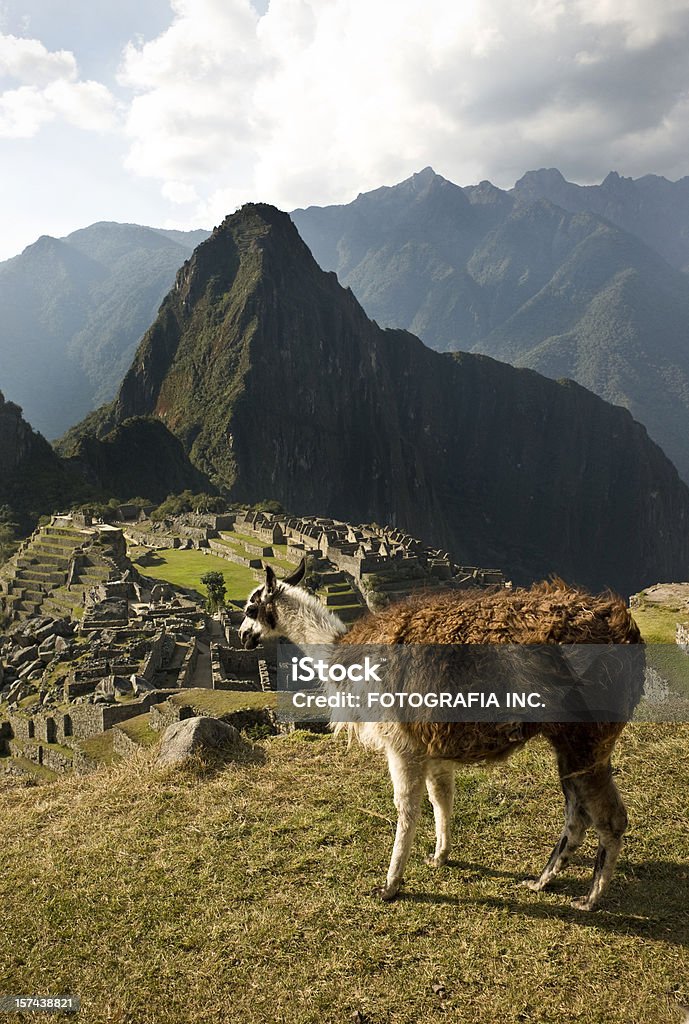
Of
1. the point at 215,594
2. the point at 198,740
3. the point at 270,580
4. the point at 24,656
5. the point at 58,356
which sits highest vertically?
the point at 58,356

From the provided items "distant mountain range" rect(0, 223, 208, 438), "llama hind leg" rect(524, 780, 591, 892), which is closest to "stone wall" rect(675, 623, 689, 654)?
"llama hind leg" rect(524, 780, 591, 892)

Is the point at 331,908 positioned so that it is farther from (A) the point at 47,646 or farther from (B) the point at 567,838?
(A) the point at 47,646

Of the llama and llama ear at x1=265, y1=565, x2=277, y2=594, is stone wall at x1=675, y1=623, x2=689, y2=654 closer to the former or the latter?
the llama

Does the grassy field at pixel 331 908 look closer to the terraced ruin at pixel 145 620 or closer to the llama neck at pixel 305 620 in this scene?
the llama neck at pixel 305 620

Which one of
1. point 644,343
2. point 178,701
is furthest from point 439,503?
point 178,701

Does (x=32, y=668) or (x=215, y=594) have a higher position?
(x=215, y=594)

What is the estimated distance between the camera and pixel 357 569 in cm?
4147

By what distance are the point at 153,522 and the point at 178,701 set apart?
185 feet

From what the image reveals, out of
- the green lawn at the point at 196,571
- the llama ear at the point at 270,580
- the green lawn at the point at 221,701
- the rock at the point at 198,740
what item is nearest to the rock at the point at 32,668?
the green lawn at the point at 221,701

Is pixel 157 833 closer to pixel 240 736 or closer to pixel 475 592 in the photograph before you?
pixel 240 736

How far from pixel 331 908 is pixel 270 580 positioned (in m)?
1.93

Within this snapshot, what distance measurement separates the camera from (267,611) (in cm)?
452

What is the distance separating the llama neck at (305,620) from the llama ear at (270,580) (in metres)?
0.10

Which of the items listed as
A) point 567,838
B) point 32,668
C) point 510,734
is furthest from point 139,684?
point 510,734
